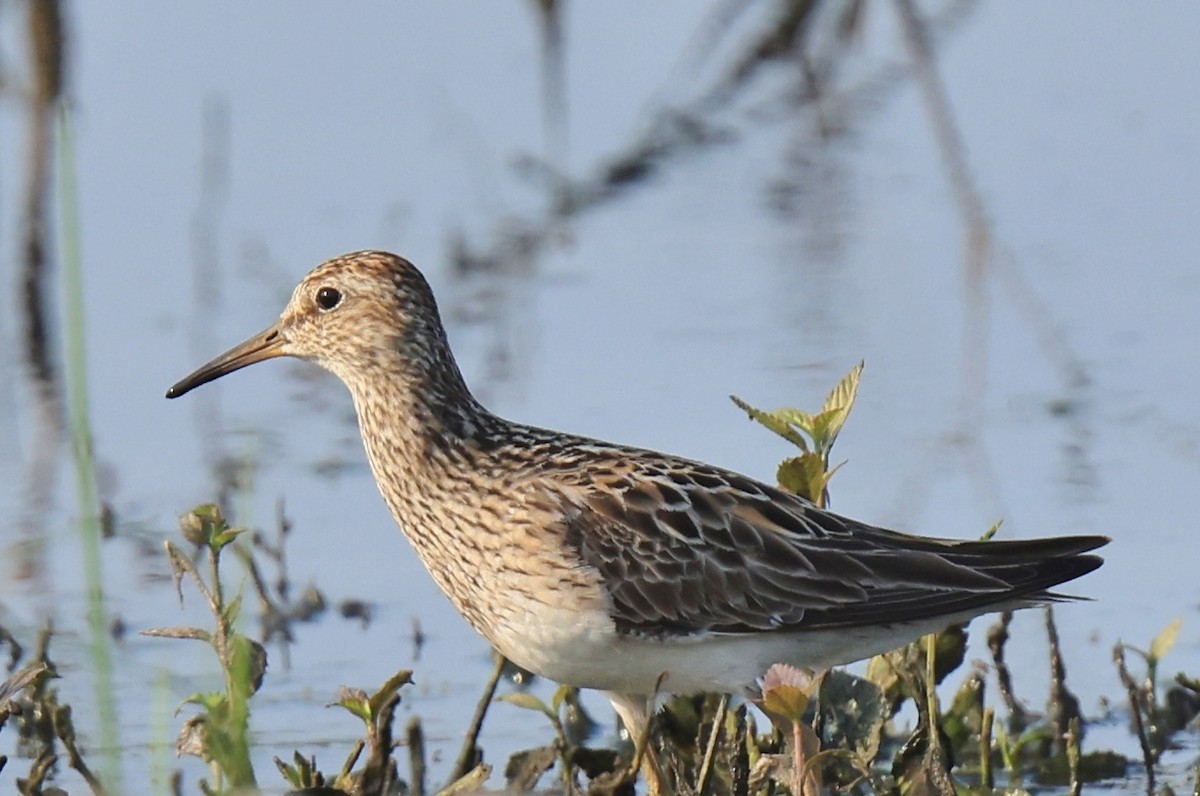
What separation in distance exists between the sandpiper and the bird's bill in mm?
605

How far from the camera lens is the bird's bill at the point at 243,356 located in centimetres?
744

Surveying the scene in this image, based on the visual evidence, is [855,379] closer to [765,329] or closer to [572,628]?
[572,628]

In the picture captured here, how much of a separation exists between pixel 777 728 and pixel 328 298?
213 centimetres

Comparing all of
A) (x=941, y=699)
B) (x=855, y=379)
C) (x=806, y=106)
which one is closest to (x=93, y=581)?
(x=855, y=379)

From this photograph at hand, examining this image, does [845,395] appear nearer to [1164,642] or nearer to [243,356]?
[1164,642]

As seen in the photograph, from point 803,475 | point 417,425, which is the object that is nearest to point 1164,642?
point 803,475

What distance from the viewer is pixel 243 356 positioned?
748 cm

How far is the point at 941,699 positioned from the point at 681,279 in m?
3.53

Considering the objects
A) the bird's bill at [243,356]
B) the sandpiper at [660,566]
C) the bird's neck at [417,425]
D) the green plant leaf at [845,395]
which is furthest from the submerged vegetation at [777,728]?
the bird's bill at [243,356]

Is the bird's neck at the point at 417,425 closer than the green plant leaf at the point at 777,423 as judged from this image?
No

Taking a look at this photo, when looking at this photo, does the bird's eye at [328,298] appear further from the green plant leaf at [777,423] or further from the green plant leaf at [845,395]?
the green plant leaf at [845,395]

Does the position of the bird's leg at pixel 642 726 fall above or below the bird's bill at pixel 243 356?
below

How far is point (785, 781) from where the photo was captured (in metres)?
5.82

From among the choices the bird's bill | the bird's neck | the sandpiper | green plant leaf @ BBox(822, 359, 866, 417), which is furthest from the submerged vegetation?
the bird's bill
